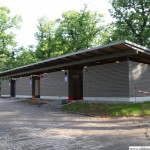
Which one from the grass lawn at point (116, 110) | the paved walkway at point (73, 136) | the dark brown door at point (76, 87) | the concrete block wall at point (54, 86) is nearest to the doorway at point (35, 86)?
the concrete block wall at point (54, 86)

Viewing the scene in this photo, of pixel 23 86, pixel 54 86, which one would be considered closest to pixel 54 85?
pixel 54 86

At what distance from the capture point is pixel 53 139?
8430 mm

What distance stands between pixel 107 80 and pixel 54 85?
7789mm

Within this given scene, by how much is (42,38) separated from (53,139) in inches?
1522

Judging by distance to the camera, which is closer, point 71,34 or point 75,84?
point 75,84

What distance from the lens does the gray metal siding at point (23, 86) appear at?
101 ft

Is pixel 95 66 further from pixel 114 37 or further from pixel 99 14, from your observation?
pixel 99 14

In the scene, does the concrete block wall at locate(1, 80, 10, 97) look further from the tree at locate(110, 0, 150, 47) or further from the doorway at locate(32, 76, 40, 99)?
the tree at locate(110, 0, 150, 47)

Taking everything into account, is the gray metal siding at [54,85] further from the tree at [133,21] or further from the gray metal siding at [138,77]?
the tree at [133,21]

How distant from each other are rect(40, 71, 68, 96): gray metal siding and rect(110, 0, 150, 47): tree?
497 inches

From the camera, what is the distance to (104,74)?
18.5 m

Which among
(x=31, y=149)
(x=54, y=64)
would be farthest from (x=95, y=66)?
(x=31, y=149)

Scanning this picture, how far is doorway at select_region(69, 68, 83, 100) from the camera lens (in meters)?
22.5

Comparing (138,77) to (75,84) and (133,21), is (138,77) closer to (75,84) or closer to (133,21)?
(75,84)
